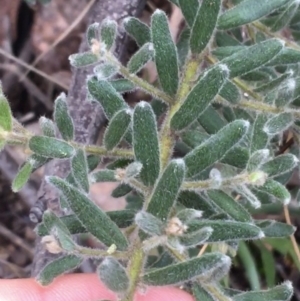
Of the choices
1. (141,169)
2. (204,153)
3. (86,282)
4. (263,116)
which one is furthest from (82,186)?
(86,282)

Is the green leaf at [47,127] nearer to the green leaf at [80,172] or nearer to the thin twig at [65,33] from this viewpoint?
the green leaf at [80,172]

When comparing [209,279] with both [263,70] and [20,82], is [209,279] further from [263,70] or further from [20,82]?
[20,82]

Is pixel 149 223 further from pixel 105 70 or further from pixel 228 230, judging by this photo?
pixel 105 70

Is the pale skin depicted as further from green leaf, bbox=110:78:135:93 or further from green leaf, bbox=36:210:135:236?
green leaf, bbox=110:78:135:93

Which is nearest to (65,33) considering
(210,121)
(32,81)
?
(32,81)

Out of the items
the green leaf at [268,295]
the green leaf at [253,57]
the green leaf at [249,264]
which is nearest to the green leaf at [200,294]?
the green leaf at [268,295]
